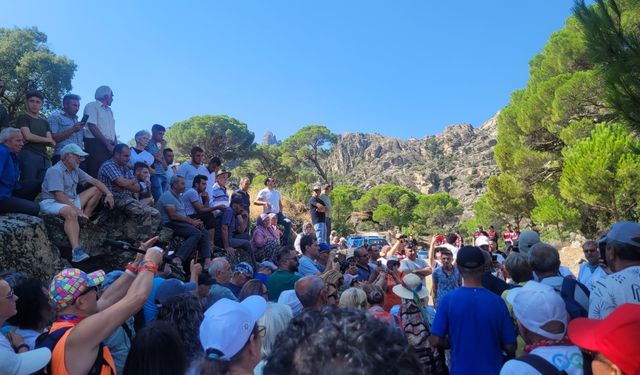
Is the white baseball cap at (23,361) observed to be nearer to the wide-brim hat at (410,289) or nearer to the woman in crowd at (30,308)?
the woman in crowd at (30,308)

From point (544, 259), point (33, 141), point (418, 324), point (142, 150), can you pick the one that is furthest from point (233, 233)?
point (544, 259)

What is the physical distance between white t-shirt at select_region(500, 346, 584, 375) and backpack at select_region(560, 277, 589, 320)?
3.11 feet

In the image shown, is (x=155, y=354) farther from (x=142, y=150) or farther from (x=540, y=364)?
(x=142, y=150)

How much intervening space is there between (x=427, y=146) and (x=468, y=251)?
104 metres

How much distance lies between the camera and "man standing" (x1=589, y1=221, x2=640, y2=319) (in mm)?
2389

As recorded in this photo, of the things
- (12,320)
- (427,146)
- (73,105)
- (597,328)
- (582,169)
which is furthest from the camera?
(427,146)

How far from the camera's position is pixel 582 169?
52.0 feet

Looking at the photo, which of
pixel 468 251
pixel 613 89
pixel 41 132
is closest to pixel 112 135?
pixel 41 132

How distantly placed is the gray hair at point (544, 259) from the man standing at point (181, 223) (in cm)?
434

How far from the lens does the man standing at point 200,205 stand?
6.72 m

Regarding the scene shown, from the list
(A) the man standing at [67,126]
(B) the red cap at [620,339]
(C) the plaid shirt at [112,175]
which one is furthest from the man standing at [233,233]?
(B) the red cap at [620,339]

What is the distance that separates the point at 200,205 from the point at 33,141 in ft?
7.75

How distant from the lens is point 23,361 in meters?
1.85

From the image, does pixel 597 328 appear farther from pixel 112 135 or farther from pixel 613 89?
pixel 112 135
